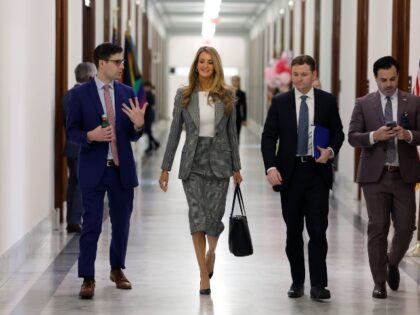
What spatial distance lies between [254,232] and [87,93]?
11.7 feet

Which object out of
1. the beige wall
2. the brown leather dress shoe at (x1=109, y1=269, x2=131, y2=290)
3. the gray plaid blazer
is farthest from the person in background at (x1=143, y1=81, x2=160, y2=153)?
the gray plaid blazer

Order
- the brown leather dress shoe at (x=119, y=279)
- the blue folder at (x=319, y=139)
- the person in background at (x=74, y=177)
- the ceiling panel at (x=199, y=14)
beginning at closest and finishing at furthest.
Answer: the blue folder at (x=319, y=139), the brown leather dress shoe at (x=119, y=279), the person in background at (x=74, y=177), the ceiling panel at (x=199, y=14)

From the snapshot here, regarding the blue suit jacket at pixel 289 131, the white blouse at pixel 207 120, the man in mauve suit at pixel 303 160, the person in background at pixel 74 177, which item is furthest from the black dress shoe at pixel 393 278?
the person in background at pixel 74 177

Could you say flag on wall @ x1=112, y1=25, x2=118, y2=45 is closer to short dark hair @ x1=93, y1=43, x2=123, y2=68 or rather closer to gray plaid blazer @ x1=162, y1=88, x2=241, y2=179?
short dark hair @ x1=93, y1=43, x2=123, y2=68

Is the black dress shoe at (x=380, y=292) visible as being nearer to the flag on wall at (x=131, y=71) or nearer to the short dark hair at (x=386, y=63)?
the short dark hair at (x=386, y=63)

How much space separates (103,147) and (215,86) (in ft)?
2.64

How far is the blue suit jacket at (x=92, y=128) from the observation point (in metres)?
6.67

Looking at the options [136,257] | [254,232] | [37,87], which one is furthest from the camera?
[254,232]

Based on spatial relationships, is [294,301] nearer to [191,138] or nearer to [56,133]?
[191,138]

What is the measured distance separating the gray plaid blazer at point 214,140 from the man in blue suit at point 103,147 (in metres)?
0.23

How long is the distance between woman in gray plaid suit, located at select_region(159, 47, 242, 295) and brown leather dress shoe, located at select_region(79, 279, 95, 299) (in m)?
0.69

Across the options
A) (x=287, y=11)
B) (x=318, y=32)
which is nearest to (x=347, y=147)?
(x=318, y=32)

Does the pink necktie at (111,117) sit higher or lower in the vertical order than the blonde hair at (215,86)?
lower

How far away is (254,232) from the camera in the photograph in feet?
32.7
